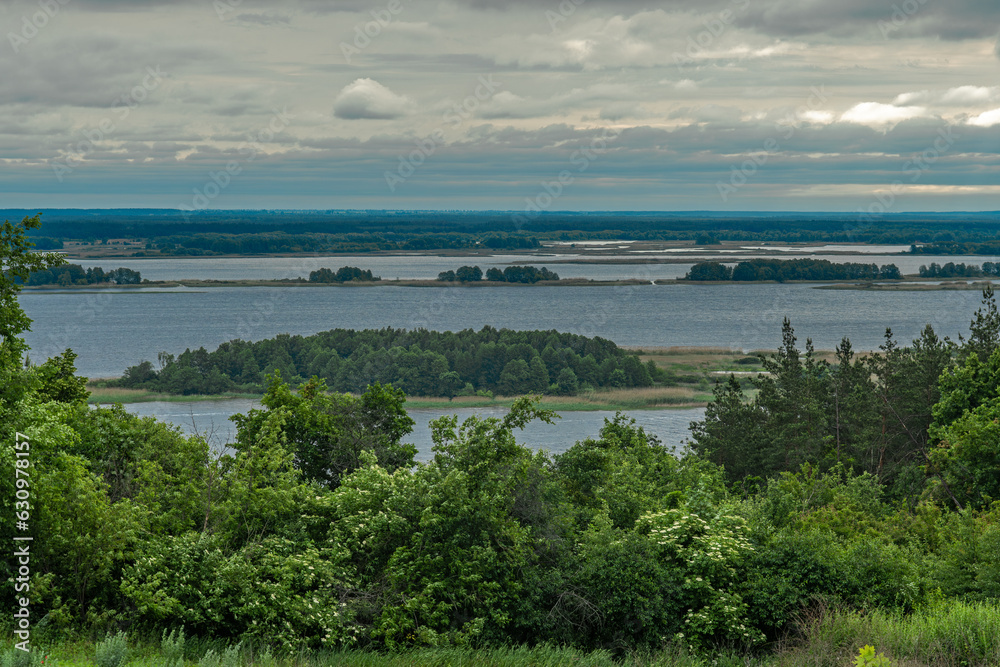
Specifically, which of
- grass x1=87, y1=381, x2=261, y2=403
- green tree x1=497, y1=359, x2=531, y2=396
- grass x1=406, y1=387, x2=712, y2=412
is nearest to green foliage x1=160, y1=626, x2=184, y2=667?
grass x1=406, y1=387, x2=712, y2=412

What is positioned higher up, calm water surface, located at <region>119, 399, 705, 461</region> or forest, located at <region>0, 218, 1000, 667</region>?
forest, located at <region>0, 218, 1000, 667</region>

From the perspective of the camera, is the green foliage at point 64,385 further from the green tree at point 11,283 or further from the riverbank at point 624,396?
the riverbank at point 624,396

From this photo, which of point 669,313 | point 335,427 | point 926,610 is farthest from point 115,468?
point 669,313

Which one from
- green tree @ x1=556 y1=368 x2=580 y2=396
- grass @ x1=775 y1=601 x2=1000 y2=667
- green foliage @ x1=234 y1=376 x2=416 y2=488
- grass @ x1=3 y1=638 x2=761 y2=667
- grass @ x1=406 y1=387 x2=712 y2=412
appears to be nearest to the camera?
grass @ x1=775 y1=601 x2=1000 y2=667

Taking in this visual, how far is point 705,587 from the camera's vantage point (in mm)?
17141

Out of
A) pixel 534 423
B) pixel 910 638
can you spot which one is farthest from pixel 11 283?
pixel 534 423

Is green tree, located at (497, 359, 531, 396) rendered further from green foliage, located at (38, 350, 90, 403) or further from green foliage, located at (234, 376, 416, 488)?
green foliage, located at (38, 350, 90, 403)

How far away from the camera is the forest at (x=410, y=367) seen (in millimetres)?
107438

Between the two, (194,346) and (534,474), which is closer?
(534,474)

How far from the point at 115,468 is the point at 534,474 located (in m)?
10.6

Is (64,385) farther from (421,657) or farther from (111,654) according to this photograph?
(421,657)

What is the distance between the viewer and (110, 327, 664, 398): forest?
107438 mm

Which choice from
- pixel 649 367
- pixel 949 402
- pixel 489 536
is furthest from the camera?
pixel 649 367

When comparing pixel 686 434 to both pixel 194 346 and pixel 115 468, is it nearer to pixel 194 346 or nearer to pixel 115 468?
pixel 115 468
